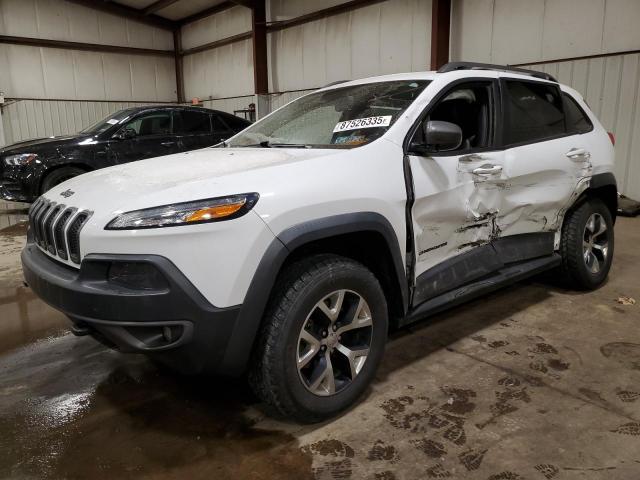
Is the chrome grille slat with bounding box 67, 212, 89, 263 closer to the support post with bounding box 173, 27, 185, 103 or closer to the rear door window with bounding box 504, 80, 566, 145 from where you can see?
the rear door window with bounding box 504, 80, 566, 145

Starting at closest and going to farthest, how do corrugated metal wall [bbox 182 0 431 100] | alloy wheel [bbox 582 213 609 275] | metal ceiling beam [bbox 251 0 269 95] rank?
1. alloy wheel [bbox 582 213 609 275]
2. corrugated metal wall [bbox 182 0 431 100]
3. metal ceiling beam [bbox 251 0 269 95]

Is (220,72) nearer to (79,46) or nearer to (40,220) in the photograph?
(79,46)

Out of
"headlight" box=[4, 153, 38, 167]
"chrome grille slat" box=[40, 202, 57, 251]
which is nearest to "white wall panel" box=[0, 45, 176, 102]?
"headlight" box=[4, 153, 38, 167]

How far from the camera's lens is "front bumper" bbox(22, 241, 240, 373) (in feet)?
5.71

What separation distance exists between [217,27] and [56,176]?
9.67m

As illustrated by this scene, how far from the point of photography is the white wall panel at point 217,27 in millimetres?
13641

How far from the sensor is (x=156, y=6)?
14414mm

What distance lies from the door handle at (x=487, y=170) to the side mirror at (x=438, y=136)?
32 centimetres

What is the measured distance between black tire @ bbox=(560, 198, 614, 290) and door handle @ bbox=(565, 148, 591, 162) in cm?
36

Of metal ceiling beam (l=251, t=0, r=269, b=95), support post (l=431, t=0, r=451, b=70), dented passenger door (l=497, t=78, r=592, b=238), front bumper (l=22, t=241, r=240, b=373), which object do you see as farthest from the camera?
metal ceiling beam (l=251, t=0, r=269, b=95)

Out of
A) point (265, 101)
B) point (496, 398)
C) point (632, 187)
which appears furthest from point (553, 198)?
point (265, 101)

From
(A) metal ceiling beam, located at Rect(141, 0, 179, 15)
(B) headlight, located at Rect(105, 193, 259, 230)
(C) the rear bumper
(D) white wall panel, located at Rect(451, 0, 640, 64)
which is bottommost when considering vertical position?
(C) the rear bumper

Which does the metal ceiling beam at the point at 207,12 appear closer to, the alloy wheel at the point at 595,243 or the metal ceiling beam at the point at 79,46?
the metal ceiling beam at the point at 79,46

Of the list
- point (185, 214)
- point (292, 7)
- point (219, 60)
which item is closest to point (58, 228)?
point (185, 214)
